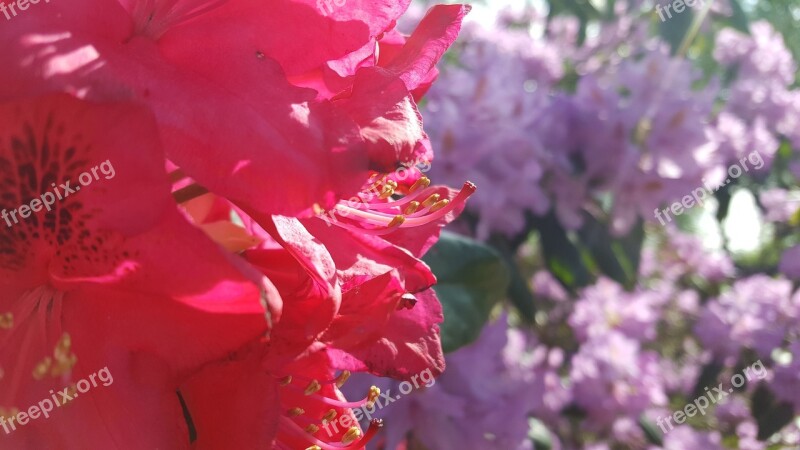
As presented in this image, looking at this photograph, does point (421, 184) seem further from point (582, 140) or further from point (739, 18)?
point (739, 18)

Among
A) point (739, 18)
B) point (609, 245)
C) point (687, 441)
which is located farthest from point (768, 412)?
point (739, 18)

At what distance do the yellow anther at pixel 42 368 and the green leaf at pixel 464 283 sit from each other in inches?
22.4

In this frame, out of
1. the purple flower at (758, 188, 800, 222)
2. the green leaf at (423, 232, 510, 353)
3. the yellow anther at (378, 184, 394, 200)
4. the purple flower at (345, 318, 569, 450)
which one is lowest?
the purple flower at (758, 188, 800, 222)

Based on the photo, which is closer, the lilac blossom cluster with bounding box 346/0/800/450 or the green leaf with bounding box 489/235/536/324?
the lilac blossom cluster with bounding box 346/0/800/450

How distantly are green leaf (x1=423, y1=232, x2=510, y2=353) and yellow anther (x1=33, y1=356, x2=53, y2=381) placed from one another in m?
0.57

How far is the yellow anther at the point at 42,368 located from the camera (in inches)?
17.0

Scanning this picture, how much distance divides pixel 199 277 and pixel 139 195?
0.17 ft

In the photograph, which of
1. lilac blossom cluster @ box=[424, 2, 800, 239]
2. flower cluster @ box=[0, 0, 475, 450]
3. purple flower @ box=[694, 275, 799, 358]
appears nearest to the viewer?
flower cluster @ box=[0, 0, 475, 450]

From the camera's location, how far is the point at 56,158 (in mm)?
411

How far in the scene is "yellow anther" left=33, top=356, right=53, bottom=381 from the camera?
0.43 metres

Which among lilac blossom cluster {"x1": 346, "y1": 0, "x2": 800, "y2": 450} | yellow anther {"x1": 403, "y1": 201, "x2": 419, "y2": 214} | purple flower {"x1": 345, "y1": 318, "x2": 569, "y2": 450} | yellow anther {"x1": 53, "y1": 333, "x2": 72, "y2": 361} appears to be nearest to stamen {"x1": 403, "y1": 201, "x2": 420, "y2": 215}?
yellow anther {"x1": 403, "y1": 201, "x2": 419, "y2": 214}

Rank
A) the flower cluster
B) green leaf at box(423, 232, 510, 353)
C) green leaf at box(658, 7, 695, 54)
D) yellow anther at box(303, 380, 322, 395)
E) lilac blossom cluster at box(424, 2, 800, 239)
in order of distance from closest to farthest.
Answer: the flower cluster, yellow anther at box(303, 380, 322, 395), green leaf at box(423, 232, 510, 353), lilac blossom cluster at box(424, 2, 800, 239), green leaf at box(658, 7, 695, 54)

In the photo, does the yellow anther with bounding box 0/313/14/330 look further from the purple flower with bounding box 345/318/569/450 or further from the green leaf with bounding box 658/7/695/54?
the green leaf with bounding box 658/7/695/54

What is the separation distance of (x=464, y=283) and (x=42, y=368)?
2.17ft
